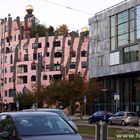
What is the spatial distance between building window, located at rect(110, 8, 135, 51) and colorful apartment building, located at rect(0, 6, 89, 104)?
3382 cm

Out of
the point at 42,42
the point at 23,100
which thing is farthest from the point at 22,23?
the point at 23,100

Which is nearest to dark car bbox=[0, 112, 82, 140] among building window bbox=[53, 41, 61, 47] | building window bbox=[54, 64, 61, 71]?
building window bbox=[54, 64, 61, 71]

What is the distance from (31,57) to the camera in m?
124

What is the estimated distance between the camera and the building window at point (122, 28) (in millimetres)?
73912

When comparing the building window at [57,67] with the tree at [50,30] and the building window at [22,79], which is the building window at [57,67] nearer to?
the building window at [22,79]

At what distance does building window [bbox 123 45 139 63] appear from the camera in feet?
237

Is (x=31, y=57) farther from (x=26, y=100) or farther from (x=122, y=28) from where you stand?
(x=122, y=28)

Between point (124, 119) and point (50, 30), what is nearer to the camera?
point (124, 119)

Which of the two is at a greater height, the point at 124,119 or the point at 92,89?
the point at 92,89

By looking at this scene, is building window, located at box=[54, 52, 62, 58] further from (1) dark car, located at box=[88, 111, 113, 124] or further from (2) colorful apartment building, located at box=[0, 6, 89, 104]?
(1) dark car, located at box=[88, 111, 113, 124]

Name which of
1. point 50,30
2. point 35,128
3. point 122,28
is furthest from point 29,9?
point 35,128

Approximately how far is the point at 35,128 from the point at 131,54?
62.1 meters

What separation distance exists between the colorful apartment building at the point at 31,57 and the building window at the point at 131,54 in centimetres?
3816

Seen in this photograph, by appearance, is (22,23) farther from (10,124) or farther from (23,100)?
(10,124)
